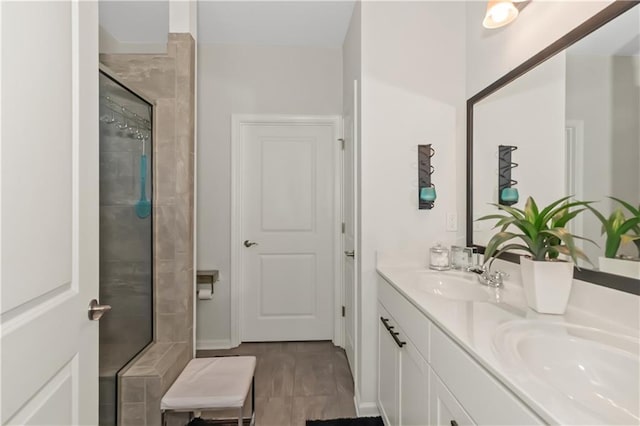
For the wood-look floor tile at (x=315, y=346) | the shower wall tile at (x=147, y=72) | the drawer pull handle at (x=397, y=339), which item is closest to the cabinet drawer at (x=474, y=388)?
the drawer pull handle at (x=397, y=339)

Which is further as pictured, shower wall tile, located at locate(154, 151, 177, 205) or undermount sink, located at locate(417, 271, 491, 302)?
shower wall tile, located at locate(154, 151, 177, 205)

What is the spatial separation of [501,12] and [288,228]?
2117 mm

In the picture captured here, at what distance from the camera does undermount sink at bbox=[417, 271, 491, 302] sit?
5.08 ft

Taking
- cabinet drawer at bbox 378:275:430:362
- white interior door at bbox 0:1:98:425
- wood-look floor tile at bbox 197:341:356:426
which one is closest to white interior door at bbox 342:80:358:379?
wood-look floor tile at bbox 197:341:356:426

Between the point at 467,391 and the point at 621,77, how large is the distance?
1.08 meters

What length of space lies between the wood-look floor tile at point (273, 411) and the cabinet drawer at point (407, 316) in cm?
91

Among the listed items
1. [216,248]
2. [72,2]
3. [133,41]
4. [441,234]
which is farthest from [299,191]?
[72,2]

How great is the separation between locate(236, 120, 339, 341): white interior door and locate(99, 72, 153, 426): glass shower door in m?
1.01

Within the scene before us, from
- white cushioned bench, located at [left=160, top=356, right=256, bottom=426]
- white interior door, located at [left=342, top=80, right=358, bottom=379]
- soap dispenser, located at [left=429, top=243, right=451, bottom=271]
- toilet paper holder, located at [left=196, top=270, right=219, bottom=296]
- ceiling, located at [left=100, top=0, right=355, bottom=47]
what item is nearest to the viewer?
white cushioned bench, located at [left=160, top=356, right=256, bottom=426]

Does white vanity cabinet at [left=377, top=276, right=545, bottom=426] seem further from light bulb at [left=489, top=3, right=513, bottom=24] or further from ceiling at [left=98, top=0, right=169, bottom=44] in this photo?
ceiling at [left=98, top=0, right=169, bottom=44]

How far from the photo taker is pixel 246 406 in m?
2.04

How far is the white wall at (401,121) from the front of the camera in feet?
6.23

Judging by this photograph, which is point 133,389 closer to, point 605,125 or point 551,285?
point 551,285

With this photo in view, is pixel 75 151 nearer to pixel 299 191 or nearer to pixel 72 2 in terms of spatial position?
pixel 72 2
